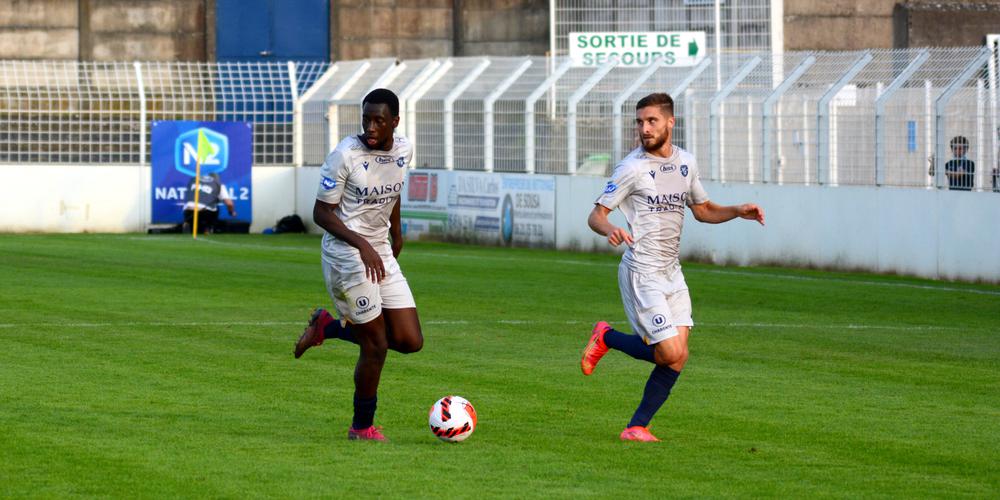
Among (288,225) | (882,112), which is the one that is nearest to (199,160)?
(288,225)

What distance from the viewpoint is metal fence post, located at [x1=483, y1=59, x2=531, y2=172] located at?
1134 inches

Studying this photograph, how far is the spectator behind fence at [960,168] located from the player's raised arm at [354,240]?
13.4m

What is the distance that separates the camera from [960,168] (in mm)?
20984

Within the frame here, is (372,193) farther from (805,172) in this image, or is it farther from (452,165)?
(452,165)

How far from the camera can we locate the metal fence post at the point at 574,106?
27.1 meters

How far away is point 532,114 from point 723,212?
18.6 meters

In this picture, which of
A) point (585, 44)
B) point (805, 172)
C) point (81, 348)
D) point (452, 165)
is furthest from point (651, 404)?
point (585, 44)

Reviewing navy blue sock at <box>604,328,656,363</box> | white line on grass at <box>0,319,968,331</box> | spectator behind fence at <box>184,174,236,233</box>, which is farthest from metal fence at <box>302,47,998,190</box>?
navy blue sock at <box>604,328,656,363</box>

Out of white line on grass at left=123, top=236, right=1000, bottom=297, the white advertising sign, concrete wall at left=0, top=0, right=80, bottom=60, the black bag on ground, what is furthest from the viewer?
concrete wall at left=0, top=0, right=80, bottom=60

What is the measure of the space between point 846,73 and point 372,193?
50.1ft

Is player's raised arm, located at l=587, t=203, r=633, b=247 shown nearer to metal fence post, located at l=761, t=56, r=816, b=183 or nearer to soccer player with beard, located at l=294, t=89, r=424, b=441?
soccer player with beard, located at l=294, t=89, r=424, b=441

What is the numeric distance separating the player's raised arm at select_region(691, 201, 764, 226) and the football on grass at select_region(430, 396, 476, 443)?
162 cm

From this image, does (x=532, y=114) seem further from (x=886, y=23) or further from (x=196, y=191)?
(x=886, y=23)

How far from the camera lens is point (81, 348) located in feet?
43.5
